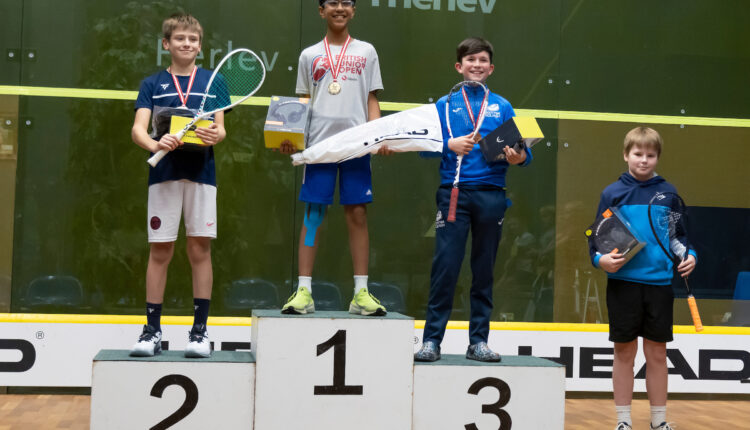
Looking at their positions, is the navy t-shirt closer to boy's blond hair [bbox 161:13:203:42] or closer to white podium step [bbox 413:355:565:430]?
boy's blond hair [bbox 161:13:203:42]

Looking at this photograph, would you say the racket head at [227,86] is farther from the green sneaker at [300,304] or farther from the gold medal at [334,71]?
the green sneaker at [300,304]

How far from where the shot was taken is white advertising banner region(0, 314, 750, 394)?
489cm

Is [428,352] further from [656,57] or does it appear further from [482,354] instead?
[656,57]

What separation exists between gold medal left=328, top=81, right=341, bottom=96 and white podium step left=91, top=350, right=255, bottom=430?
3.92ft

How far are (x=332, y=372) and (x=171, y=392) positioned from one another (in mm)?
640

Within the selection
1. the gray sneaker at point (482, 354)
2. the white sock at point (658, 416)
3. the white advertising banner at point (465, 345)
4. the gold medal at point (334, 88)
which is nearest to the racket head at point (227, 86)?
the gold medal at point (334, 88)

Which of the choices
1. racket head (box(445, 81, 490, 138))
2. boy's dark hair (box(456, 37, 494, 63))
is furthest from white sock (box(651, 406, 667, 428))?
boy's dark hair (box(456, 37, 494, 63))

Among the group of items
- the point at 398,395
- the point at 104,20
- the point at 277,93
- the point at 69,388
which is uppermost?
the point at 104,20

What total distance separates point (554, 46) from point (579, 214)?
3.57 ft

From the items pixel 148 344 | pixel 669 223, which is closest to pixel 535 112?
pixel 669 223

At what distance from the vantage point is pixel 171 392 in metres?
3.32

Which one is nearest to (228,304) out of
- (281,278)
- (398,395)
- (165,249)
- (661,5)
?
(281,278)

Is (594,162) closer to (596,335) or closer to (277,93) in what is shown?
(596,335)

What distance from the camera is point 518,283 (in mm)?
5332
